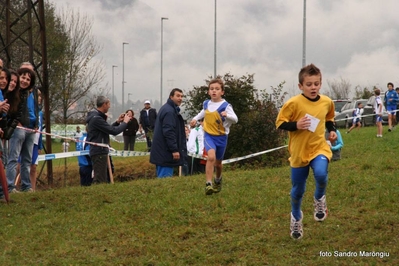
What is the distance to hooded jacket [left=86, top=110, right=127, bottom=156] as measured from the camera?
12.9 metres

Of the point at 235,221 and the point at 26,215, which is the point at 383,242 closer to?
the point at 235,221

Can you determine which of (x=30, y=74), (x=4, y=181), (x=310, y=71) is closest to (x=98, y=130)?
(x=30, y=74)

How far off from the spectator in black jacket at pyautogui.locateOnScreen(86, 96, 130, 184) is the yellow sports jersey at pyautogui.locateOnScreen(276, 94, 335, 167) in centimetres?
591

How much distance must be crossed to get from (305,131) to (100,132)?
6630 millimetres

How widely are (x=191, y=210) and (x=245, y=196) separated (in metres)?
1.16

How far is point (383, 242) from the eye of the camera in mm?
7105

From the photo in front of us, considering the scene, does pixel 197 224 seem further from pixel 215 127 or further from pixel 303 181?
pixel 215 127

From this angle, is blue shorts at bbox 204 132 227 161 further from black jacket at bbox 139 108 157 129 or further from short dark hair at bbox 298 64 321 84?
black jacket at bbox 139 108 157 129

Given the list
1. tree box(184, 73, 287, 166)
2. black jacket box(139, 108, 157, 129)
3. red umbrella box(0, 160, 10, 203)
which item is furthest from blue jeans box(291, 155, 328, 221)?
black jacket box(139, 108, 157, 129)

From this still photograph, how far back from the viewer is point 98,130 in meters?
13.0

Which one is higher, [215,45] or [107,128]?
[215,45]

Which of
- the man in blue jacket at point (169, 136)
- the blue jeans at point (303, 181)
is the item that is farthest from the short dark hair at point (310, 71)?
the man in blue jacket at point (169, 136)

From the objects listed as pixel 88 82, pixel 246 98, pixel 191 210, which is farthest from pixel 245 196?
pixel 88 82

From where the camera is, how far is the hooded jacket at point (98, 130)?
12.9m
